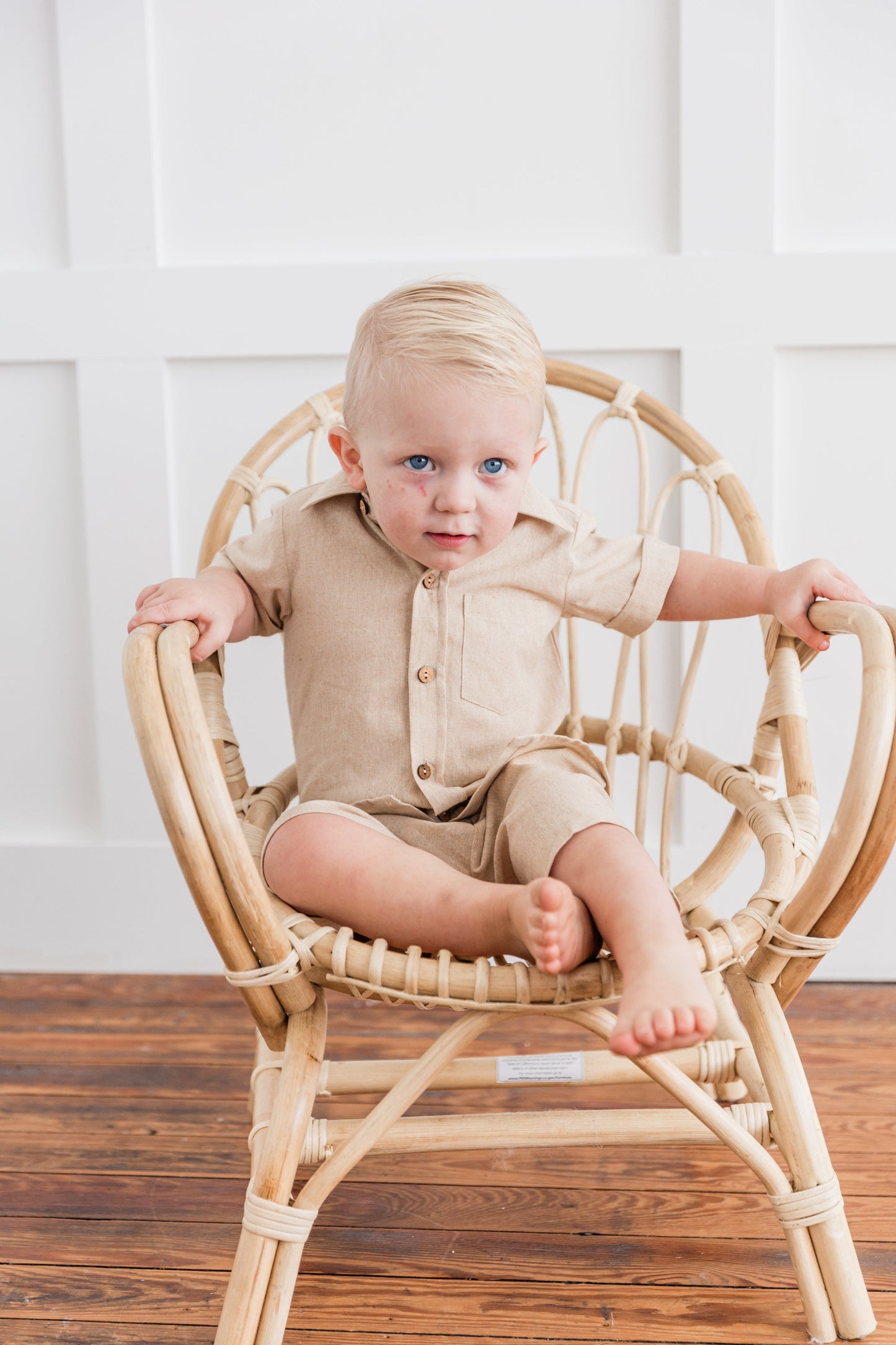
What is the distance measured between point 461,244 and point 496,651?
64cm

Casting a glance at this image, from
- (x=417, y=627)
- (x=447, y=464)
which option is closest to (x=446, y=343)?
(x=447, y=464)

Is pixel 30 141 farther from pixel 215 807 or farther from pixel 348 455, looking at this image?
pixel 215 807

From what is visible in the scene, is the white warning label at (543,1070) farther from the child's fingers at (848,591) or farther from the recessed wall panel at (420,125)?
the recessed wall panel at (420,125)

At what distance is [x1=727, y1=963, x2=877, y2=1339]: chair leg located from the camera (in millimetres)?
861

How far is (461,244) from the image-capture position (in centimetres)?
141

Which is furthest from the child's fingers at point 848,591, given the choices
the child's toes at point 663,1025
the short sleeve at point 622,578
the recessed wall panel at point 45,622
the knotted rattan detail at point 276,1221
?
the recessed wall panel at point 45,622

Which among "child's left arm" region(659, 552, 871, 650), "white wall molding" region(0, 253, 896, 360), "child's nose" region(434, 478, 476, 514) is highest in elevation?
"white wall molding" region(0, 253, 896, 360)

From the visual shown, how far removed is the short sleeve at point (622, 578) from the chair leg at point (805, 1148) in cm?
33

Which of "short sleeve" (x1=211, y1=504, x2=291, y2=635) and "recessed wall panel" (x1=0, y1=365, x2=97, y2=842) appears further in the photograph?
"recessed wall panel" (x1=0, y1=365, x2=97, y2=842)

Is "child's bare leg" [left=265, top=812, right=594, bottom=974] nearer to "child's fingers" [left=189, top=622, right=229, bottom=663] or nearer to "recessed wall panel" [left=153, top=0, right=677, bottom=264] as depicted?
"child's fingers" [left=189, top=622, right=229, bottom=663]

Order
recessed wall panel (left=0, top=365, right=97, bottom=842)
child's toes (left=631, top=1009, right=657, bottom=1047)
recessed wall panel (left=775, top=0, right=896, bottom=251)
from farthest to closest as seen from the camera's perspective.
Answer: recessed wall panel (left=0, top=365, right=97, bottom=842) < recessed wall panel (left=775, top=0, right=896, bottom=251) < child's toes (left=631, top=1009, right=657, bottom=1047)

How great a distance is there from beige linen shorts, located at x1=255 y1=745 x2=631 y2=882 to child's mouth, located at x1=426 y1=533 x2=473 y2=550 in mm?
188

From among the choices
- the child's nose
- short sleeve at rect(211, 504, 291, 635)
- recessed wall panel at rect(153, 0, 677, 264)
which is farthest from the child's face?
recessed wall panel at rect(153, 0, 677, 264)

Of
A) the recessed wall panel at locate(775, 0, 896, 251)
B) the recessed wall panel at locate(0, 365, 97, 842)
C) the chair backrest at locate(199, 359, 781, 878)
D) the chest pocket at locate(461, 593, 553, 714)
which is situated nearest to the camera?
the chest pocket at locate(461, 593, 553, 714)
